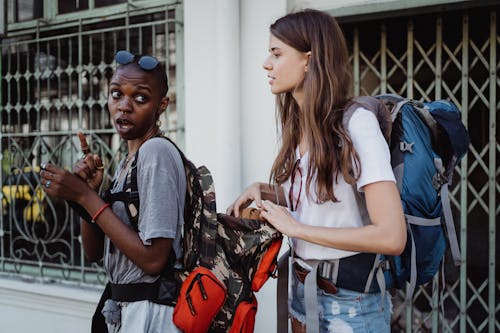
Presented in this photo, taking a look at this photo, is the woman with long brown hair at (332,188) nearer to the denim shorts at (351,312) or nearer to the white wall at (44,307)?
the denim shorts at (351,312)

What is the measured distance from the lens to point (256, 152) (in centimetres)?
338

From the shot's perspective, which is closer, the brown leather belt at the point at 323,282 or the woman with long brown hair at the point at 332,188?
the woman with long brown hair at the point at 332,188

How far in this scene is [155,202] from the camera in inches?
66.6

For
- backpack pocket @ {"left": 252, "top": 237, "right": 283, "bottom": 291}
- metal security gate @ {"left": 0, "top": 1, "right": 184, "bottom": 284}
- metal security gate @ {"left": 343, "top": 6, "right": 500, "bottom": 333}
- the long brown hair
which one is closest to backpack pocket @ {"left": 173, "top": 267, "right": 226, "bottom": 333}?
backpack pocket @ {"left": 252, "top": 237, "right": 283, "bottom": 291}

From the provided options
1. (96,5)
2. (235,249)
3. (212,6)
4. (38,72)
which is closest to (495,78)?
(212,6)

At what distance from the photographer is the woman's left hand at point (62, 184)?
172cm

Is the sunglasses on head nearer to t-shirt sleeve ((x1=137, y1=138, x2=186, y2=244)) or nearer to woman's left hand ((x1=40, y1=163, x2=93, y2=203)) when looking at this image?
t-shirt sleeve ((x1=137, y1=138, x2=186, y2=244))

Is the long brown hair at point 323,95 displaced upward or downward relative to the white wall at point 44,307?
upward

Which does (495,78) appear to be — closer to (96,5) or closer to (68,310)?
(96,5)

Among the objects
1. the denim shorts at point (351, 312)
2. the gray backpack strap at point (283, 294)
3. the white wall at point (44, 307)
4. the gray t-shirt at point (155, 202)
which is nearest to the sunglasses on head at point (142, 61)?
the gray t-shirt at point (155, 202)

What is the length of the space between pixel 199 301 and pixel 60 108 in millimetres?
2973

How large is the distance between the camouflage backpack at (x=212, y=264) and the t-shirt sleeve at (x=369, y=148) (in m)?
0.43

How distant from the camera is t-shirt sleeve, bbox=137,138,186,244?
5.55 ft

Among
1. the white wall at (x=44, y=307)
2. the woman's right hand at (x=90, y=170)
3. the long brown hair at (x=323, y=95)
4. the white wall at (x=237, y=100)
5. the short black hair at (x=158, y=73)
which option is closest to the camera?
the long brown hair at (x=323, y=95)
